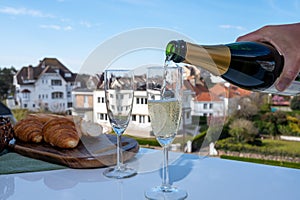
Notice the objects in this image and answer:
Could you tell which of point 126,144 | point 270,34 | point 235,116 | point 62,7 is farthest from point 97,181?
point 62,7

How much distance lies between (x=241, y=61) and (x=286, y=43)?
0.16 m

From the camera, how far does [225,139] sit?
19.7 feet

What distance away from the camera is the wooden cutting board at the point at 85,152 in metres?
0.64

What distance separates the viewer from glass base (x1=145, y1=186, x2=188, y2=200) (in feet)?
1.55

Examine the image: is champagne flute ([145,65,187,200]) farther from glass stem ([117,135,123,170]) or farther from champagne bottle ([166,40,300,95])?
glass stem ([117,135,123,170])

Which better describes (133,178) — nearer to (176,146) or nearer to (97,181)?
(97,181)

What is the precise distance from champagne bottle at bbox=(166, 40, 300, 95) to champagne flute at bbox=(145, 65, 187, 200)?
4 cm

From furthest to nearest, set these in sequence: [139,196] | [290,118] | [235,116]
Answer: [290,118] < [235,116] < [139,196]

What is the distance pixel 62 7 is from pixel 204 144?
6.56 m

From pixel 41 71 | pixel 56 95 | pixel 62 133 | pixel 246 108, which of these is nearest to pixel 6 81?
pixel 56 95

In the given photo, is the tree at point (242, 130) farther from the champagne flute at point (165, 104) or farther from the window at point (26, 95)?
the champagne flute at point (165, 104)

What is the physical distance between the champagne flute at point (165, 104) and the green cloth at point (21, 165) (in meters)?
0.25

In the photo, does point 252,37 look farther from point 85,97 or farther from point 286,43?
point 85,97

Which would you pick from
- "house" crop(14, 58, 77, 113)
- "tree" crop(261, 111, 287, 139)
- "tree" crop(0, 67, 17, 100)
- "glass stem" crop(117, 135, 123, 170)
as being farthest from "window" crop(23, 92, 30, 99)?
"glass stem" crop(117, 135, 123, 170)
